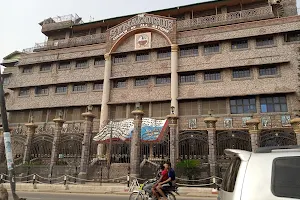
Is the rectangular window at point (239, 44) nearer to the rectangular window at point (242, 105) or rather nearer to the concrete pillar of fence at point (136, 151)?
the rectangular window at point (242, 105)

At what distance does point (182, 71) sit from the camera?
923 inches

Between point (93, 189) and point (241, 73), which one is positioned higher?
point (241, 73)

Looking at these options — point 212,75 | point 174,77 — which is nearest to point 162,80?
point 174,77

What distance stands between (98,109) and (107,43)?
24.3ft

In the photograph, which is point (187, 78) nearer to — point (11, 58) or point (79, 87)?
point (79, 87)

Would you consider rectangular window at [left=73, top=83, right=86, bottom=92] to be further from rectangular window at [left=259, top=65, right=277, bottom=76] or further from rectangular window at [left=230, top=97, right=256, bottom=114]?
rectangular window at [left=259, top=65, right=277, bottom=76]

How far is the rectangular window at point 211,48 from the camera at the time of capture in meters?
23.5

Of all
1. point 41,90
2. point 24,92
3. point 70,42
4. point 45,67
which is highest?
point 70,42

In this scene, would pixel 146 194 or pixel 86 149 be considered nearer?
pixel 146 194

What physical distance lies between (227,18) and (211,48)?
3.67 meters

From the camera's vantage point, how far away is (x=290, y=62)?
20797 millimetres

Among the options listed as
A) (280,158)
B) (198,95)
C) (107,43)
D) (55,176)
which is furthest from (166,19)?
(280,158)

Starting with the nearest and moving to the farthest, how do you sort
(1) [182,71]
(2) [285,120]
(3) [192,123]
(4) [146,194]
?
(4) [146,194] < (2) [285,120] < (3) [192,123] < (1) [182,71]

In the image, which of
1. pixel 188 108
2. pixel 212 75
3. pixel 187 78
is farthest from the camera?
pixel 187 78
